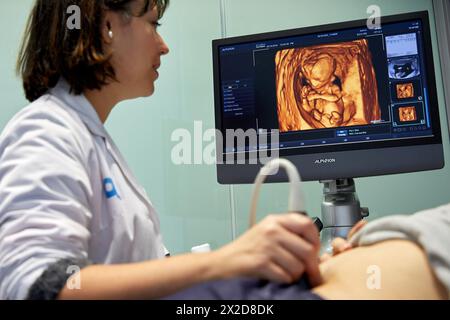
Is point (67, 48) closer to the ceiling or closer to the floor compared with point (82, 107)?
closer to the ceiling

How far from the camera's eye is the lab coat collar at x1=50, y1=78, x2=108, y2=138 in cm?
86

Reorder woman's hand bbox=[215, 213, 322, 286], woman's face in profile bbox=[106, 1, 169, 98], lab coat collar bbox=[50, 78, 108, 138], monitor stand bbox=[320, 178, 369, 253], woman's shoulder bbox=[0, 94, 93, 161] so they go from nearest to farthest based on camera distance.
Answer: woman's hand bbox=[215, 213, 322, 286], woman's shoulder bbox=[0, 94, 93, 161], lab coat collar bbox=[50, 78, 108, 138], woman's face in profile bbox=[106, 1, 169, 98], monitor stand bbox=[320, 178, 369, 253]

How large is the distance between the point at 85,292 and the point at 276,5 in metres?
1.68

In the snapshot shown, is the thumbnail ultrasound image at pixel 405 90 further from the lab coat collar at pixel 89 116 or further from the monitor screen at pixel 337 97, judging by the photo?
the lab coat collar at pixel 89 116

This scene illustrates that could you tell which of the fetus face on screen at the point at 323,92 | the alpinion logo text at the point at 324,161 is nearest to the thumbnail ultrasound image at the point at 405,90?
the fetus face on screen at the point at 323,92

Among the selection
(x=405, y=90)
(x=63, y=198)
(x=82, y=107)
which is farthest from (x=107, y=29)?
(x=405, y=90)

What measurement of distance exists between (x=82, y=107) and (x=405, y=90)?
94cm

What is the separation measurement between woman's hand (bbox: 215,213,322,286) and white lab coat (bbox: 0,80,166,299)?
0.22 metres

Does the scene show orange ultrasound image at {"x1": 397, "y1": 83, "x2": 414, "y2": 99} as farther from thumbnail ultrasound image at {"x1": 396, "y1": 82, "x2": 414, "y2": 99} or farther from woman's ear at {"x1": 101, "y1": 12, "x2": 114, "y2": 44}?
woman's ear at {"x1": 101, "y1": 12, "x2": 114, "y2": 44}

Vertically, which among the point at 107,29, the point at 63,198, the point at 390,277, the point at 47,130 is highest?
the point at 107,29

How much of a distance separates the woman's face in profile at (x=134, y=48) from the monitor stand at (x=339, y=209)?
64 cm

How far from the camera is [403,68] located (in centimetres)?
139

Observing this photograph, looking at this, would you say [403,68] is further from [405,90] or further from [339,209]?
[339,209]

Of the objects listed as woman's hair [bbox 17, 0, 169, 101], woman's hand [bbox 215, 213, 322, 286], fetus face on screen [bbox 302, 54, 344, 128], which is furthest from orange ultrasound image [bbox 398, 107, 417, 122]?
woman's hand [bbox 215, 213, 322, 286]
